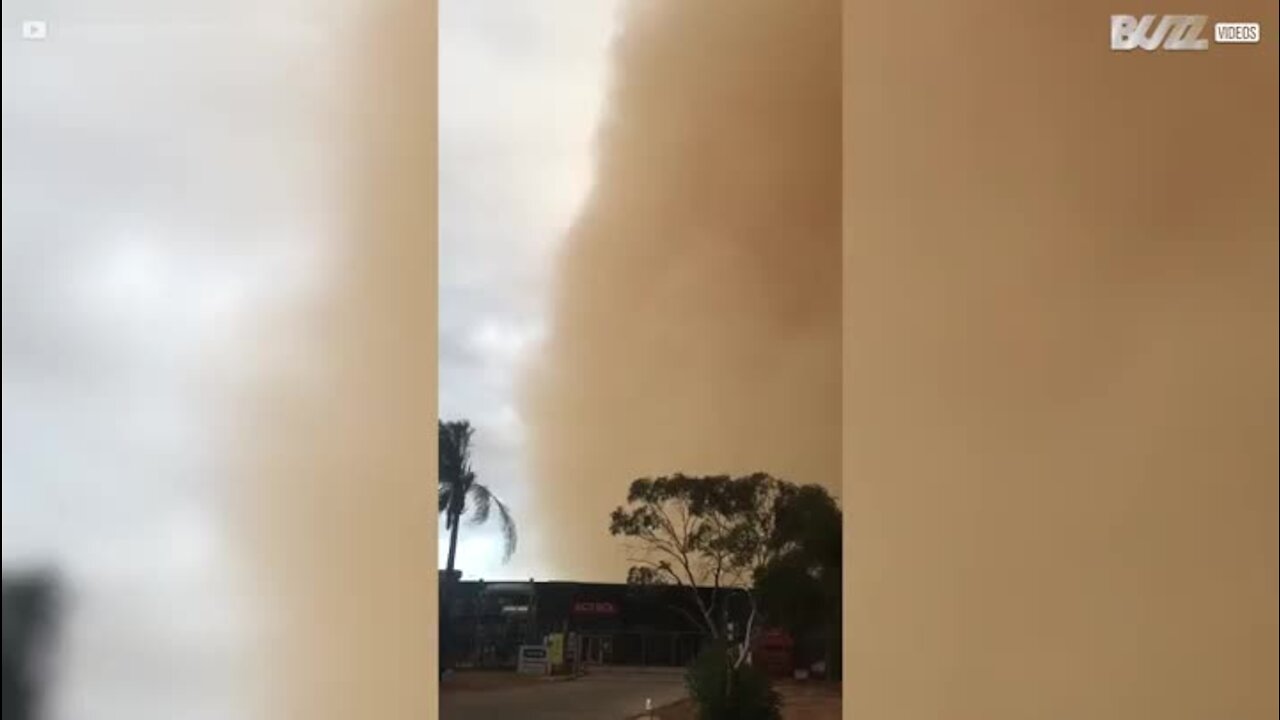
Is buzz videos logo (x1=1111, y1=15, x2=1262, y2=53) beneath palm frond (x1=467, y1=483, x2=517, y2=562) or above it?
above

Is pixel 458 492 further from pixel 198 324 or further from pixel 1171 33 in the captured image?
pixel 1171 33

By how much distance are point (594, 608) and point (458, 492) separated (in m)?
0.27

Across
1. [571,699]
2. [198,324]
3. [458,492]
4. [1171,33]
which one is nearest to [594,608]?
[571,699]

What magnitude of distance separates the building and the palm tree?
0.24 feet

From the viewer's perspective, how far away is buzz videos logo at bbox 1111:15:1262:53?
1.49 metres

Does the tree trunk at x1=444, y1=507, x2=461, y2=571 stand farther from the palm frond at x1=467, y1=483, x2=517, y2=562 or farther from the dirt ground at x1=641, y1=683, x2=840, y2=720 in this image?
the dirt ground at x1=641, y1=683, x2=840, y2=720

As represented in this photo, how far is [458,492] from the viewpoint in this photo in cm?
152

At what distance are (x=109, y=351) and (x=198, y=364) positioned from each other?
0.14 m

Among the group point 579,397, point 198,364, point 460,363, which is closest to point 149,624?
point 198,364

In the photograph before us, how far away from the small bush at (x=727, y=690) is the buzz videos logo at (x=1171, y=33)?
1082 mm

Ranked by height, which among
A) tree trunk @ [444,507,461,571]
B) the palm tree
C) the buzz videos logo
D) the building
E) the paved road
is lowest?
the paved road

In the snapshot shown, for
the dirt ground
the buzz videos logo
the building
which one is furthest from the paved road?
the buzz videos logo

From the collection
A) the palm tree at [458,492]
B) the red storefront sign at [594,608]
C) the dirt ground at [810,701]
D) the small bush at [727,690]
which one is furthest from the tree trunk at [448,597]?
the dirt ground at [810,701]

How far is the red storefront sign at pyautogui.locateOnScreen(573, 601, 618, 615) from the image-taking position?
1.51 metres
